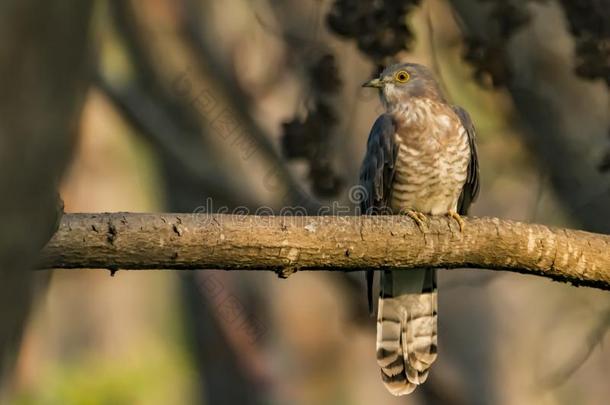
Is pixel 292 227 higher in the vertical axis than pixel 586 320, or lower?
lower

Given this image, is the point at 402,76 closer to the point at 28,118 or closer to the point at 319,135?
the point at 319,135

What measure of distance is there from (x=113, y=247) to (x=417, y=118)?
81.4 inches

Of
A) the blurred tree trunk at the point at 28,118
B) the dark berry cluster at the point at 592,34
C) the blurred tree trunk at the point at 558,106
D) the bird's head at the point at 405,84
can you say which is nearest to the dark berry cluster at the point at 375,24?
the bird's head at the point at 405,84

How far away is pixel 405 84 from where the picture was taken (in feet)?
14.8

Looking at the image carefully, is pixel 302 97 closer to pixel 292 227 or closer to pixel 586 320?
pixel 586 320

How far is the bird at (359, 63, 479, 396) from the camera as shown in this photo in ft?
13.6

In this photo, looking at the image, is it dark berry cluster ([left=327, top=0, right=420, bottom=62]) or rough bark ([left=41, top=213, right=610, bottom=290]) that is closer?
rough bark ([left=41, top=213, right=610, bottom=290])

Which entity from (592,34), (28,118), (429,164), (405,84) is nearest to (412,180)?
(429,164)

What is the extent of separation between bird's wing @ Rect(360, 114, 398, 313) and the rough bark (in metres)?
0.96

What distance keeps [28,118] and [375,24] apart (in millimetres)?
4342

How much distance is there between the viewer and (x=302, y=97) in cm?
644

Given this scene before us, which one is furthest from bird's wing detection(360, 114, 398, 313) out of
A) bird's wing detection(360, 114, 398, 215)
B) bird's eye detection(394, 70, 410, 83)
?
bird's eye detection(394, 70, 410, 83)

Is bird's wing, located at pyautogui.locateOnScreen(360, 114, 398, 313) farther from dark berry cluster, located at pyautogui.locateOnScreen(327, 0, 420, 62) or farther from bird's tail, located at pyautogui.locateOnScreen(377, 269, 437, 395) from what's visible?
dark berry cluster, located at pyautogui.locateOnScreen(327, 0, 420, 62)

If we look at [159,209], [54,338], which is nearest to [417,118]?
[159,209]
